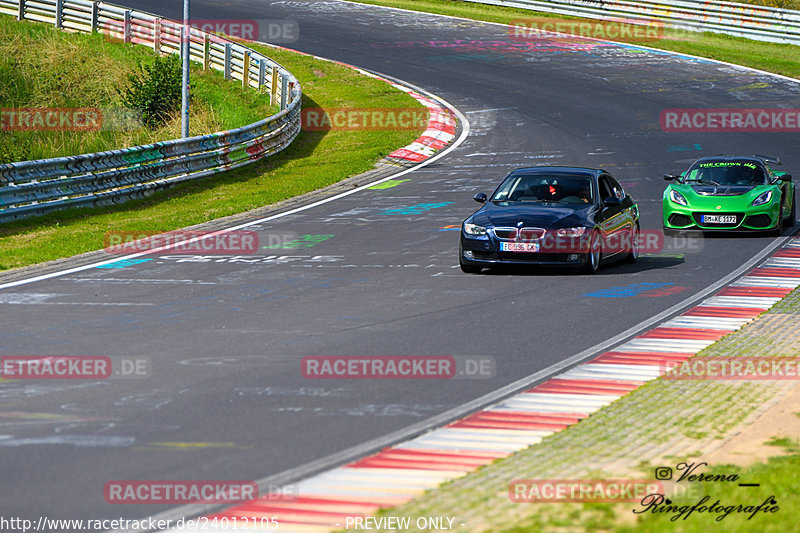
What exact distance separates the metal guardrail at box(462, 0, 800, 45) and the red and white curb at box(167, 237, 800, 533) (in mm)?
38795

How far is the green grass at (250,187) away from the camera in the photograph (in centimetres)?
1972

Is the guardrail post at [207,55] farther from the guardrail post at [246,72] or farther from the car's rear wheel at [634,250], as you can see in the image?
the car's rear wheel at [634,250]

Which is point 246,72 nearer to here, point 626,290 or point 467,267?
point 467,267

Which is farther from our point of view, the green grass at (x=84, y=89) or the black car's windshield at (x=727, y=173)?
the green grass at (x=84, y=89)

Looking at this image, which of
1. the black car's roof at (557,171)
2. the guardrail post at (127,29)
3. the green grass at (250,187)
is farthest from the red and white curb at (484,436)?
the guardrail post at (127,29)

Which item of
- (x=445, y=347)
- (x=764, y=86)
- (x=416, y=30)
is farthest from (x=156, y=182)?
(x=416, y=30)

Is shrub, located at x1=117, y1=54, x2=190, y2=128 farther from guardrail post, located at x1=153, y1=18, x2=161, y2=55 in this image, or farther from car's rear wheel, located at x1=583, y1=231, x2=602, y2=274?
car's rear wheel, located at x1=583, y1=231, x2=602, y2=274

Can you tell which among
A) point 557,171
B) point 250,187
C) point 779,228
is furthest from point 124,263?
point 779,228

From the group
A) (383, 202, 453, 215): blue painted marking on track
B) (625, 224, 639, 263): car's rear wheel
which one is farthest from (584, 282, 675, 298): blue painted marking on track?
(383, 202, 453, 215): blue painted marking on track

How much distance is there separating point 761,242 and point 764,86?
22.7 meters

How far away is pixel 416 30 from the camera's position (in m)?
52.7

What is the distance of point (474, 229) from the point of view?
54.2 ft

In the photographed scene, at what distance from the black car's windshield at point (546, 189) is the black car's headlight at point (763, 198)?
4.50 m

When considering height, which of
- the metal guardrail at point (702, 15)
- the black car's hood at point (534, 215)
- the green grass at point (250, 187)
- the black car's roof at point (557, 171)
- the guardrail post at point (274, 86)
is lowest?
the green grass at point (250, 187)
